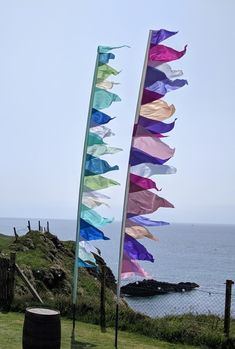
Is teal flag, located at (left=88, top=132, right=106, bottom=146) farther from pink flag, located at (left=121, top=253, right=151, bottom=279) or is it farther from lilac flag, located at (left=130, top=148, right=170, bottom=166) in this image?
pink flag, located at (left=121, top=253, right=151, bottom=279)

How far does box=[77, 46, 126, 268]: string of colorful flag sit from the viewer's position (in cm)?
1136

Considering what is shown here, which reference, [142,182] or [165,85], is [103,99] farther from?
[142,182]

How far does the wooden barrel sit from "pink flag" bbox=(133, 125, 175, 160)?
11.6 ft

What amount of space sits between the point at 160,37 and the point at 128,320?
6.68m

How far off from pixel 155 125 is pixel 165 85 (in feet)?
2.72

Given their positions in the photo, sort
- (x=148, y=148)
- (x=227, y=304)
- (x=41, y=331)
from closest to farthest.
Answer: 1. (x=41, y=331)
2. (x=148, y=148)
3. (x=227, y=304)

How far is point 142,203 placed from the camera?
964 cm

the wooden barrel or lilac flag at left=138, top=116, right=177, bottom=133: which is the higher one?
lilac flag at left=138, top=116, right=177, bottom=133

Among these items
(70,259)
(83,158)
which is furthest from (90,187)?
(70,259)

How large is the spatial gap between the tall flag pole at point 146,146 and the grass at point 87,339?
5.26 ft

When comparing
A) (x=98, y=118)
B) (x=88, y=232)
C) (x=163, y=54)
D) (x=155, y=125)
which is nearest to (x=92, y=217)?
(x=88, y=232)

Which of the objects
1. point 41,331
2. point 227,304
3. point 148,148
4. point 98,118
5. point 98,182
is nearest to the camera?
point 41,331

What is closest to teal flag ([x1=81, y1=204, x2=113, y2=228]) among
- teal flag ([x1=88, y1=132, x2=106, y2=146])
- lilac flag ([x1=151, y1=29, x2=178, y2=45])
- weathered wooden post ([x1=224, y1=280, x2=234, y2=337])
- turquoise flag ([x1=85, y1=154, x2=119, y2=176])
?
turquoise flag ([x1=85, y1=154, x2=119, y2=176])

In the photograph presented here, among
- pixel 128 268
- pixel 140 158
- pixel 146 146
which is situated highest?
pixel 146 146
